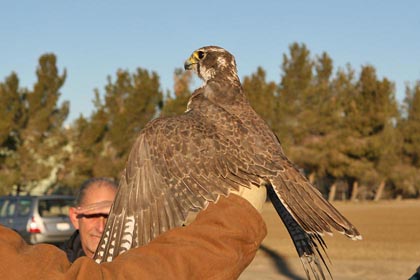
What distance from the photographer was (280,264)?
51.4 feet

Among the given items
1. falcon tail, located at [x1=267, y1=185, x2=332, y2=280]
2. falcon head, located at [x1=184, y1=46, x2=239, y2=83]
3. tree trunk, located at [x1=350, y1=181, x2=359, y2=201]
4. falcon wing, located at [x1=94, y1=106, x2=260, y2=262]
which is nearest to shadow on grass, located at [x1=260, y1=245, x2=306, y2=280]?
falcon head, located at [x1=184, y1=46, x2=239, y2=83]

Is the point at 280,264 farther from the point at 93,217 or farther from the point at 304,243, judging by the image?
the point at 304,243

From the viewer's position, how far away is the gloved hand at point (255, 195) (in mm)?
2378

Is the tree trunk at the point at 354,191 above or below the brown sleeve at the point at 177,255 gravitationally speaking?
below

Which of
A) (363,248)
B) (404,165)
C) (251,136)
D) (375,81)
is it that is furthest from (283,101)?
(251,136)

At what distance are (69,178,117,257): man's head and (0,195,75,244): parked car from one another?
42.9 ft

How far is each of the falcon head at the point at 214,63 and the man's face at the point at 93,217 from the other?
1084mm

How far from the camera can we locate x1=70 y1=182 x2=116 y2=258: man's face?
455cm

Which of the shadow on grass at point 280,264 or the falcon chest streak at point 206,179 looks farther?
the shadow on grass at point 280,264

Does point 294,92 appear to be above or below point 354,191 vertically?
above

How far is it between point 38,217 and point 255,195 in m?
16.0

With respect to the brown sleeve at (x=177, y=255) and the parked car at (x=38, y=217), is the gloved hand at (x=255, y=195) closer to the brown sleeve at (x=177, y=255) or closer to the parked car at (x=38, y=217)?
the brown sleeve at (x=177, y=255)

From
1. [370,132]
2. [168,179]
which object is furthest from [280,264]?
[370,132]

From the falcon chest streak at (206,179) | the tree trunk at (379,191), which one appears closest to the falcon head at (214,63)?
the falcon chest streak at (206,179)
